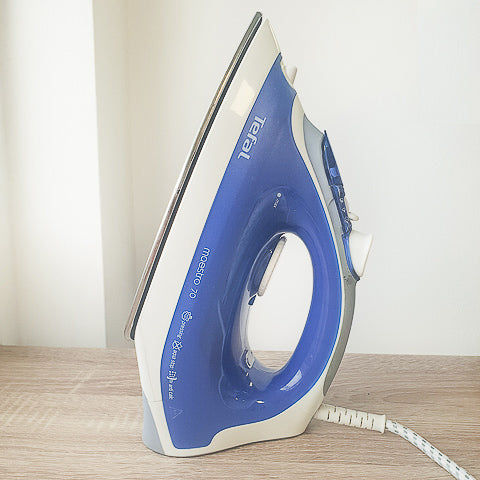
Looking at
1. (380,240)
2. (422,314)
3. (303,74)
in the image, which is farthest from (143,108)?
(422,314)

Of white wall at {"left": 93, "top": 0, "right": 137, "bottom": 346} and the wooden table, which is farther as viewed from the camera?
white wall at {"left": 93, "top": 0, "right": 137, "bottom": 346}

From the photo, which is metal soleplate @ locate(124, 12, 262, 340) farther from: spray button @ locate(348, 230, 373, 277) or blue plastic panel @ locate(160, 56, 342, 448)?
spray button @ locate(348, 230, 373, 277)

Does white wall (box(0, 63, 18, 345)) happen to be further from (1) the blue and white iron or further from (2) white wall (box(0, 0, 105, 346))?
(1) the blue and white iron

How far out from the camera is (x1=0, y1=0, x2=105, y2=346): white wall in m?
0.92

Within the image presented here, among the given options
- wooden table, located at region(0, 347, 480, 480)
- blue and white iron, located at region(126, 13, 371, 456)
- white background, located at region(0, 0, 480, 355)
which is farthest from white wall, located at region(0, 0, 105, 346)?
blue and white iron, located at region(126, 13, 371, 456)

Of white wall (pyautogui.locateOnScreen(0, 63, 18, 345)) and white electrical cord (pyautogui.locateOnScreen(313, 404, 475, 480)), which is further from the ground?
white wall (pyautogui.locateOnScreen(0, 63, 18, 345))

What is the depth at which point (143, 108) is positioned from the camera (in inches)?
42.4

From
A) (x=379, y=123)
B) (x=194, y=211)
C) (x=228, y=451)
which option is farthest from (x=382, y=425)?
(x=379, y=123)

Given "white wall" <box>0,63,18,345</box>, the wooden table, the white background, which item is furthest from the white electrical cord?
"white wall" <box>0,63,18,345</box>

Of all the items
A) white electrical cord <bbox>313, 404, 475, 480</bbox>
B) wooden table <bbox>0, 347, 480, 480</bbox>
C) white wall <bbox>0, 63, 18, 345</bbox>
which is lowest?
wooden table <bbox>0, 347, 480, 480</bbox>

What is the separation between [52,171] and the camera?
96 centimetres

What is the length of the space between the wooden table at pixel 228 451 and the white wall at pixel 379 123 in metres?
0.20

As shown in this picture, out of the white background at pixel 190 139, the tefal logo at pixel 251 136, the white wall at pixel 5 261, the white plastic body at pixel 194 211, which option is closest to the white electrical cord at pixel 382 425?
the white plastic body at pixel 194 211

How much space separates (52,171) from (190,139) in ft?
0.78
